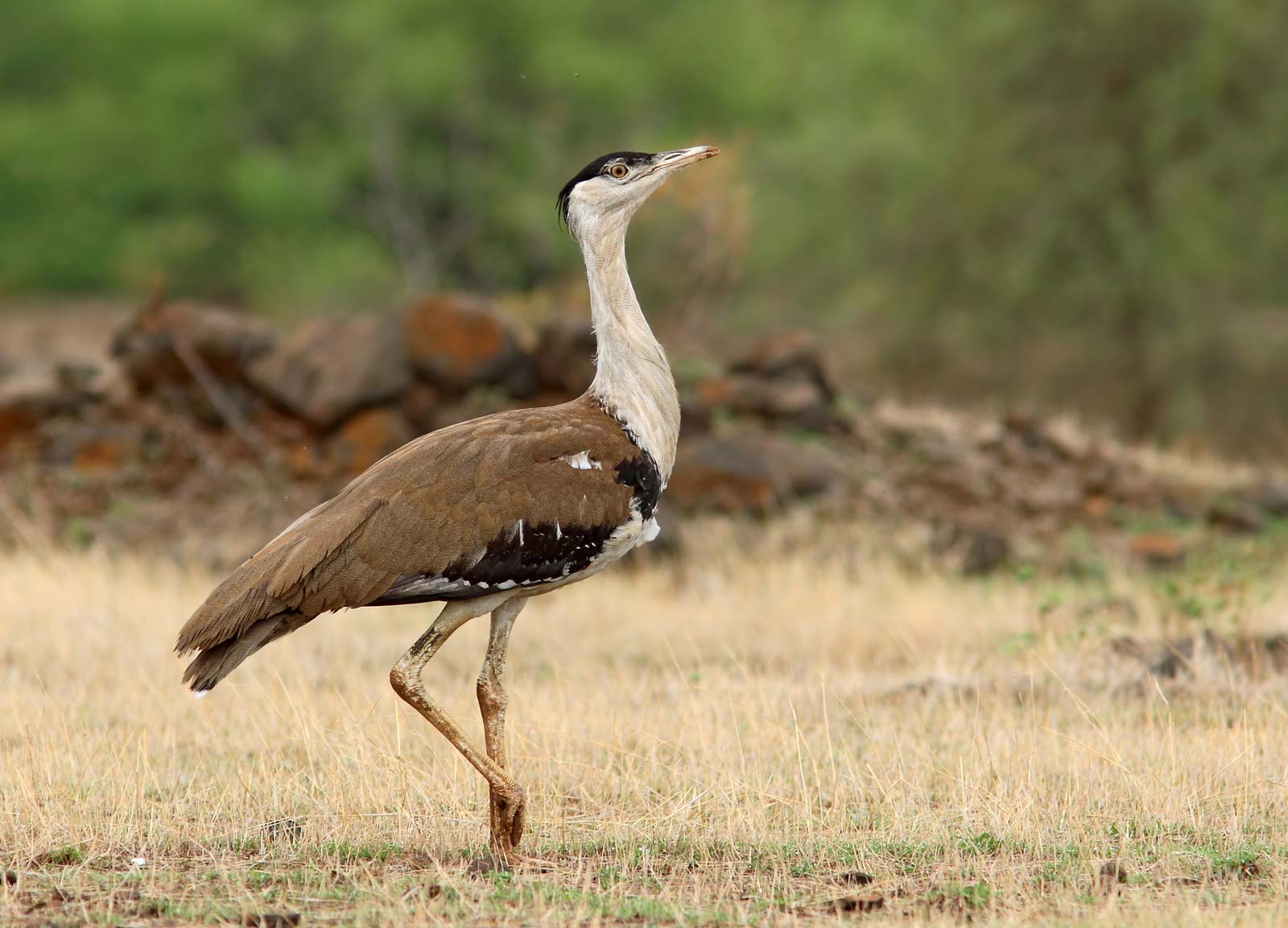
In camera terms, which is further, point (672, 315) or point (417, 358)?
point (672, 315)

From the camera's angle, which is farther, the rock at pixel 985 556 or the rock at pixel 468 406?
the rock at pixel 468 406

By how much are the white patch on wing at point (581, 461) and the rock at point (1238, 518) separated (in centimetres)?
872

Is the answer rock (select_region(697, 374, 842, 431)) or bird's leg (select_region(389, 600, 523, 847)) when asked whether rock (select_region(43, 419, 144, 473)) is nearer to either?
rock (select_region(697, 374, 842, 431))

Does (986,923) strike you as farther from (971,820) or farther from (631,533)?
(631,533)

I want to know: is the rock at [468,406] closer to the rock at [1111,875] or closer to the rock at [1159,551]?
the rock at [1159,551]

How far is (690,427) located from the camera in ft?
42.4

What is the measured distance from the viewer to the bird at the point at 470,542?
4707 millimetres

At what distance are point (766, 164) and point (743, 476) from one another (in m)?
14.8

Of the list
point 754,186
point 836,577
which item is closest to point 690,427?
point 836,577

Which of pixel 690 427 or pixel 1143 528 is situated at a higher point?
pixel 690 427

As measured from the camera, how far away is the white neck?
17.0ft

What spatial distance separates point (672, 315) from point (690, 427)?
5459mm

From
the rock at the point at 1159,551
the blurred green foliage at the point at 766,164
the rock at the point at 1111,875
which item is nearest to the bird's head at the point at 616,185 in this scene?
the rock at the point at 1111,875

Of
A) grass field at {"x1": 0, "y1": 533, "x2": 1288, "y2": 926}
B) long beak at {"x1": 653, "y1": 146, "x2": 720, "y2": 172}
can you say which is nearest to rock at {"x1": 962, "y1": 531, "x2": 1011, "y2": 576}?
grass field at {"x1": 0, "y1": 533, "x2": 1288, "y2": 926}
